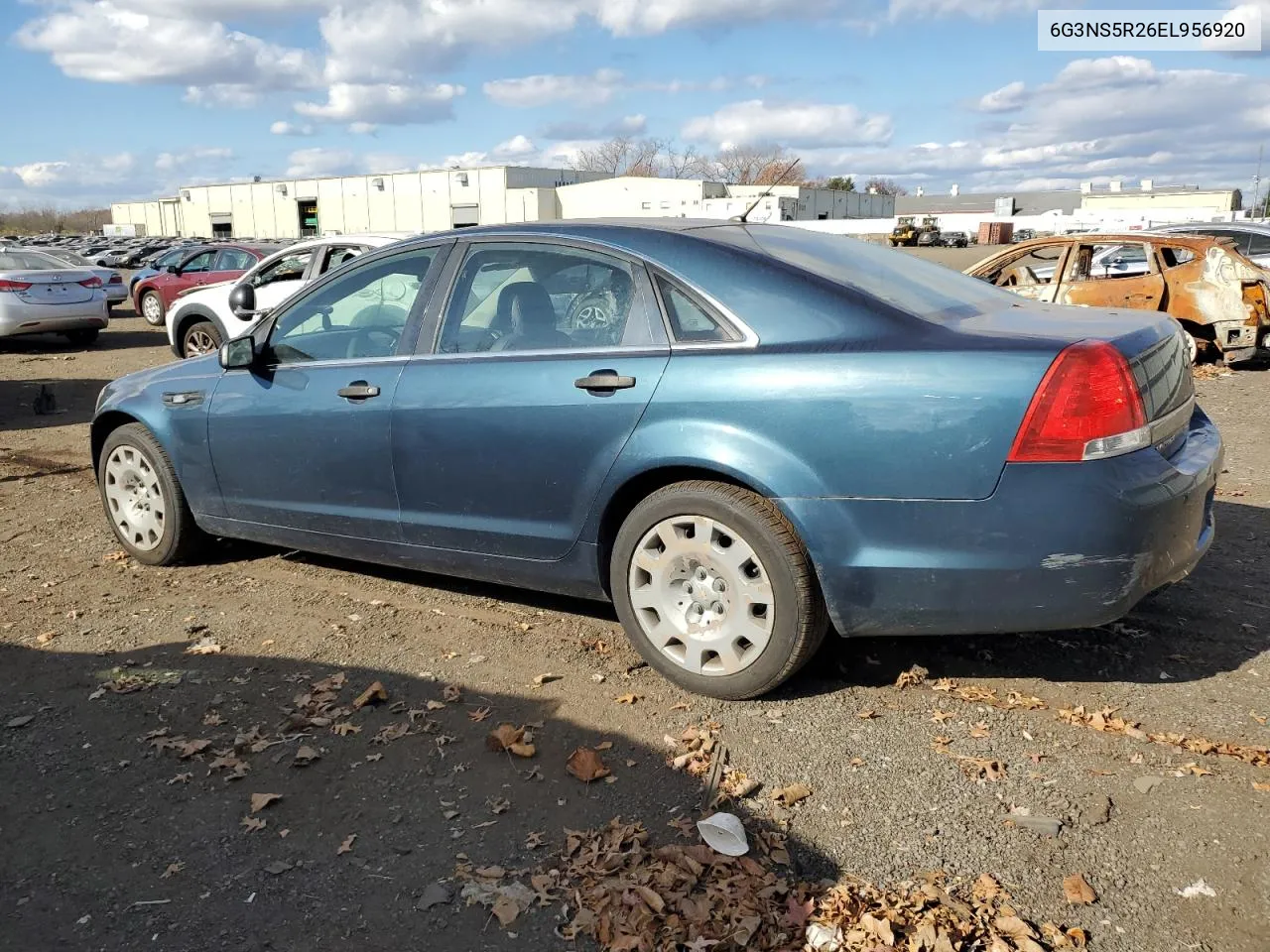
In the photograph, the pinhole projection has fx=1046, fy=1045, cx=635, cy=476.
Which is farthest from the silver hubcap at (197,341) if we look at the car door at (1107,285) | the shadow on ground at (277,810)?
the car door at (1107,285)

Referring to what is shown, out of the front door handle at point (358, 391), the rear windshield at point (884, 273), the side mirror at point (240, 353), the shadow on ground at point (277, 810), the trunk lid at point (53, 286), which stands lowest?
the shadow on ground at point (277, 810)

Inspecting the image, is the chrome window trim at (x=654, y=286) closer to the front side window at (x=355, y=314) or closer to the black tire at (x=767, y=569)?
the front side window at (x=355, y=314)

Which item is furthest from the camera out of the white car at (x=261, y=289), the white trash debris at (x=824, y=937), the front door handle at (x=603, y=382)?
the white car at (x=261, y=289)

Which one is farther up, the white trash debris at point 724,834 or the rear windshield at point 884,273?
the rear windshield at point 884,273

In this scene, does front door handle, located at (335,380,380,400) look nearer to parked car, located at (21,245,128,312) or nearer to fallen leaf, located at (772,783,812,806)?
fallen leaf, located at (772,783,812,806)

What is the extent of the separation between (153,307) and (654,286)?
1902 cm

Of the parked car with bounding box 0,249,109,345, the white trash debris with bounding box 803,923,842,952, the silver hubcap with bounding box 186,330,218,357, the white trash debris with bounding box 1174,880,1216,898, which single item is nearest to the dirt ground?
the white trash debris with bounding box 1174,880,1216,898

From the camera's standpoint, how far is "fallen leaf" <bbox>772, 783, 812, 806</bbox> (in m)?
3.22

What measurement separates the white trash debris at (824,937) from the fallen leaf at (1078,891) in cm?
64

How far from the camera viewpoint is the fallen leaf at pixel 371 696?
3951 mm

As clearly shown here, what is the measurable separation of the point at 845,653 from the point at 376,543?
6.90 ft

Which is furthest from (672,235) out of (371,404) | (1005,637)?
(1005,637)

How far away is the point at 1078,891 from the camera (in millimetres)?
2736

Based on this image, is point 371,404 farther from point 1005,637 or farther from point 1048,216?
point 1048,216
